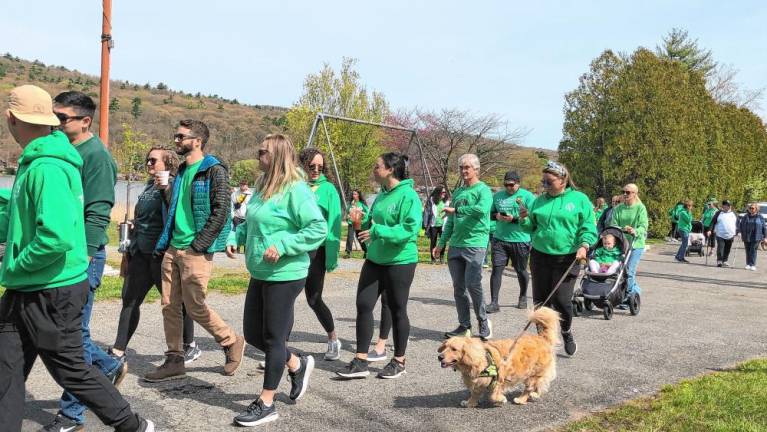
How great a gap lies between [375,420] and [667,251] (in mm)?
19952

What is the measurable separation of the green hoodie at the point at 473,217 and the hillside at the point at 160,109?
172 ft

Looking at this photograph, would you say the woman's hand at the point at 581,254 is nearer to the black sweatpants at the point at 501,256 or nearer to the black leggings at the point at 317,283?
the black leggings at the point at 317,283

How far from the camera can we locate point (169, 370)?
4.91 metres

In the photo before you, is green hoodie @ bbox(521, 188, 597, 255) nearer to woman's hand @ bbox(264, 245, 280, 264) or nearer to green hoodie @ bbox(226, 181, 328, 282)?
green hoodie @ bbox(226, 181, 328, 282)

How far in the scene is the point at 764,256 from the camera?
2128 cm

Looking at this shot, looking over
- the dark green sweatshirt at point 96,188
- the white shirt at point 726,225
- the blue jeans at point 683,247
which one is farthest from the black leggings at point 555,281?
the blue jeans at point 683,247

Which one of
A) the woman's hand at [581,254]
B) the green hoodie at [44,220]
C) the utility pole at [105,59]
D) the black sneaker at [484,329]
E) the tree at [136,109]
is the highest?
the tree at [136,109]

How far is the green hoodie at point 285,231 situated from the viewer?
4.03 meters

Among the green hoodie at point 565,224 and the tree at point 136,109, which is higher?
the tree at point 136,109

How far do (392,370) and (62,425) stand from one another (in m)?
2.50

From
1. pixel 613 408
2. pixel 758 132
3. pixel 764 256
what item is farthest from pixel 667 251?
pixel 758 132

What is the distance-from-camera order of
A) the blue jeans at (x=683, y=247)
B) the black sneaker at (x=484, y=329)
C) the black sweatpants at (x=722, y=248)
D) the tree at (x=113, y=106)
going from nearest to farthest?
the black sneaker at (x=484, y=329)
the black sweatpants at (x=722, y=248)
the blue jeans at (x=683, y=247)
the tree at (x=113, y=106)

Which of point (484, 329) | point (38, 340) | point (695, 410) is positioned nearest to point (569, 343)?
point (484, 329)

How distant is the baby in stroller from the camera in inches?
339
